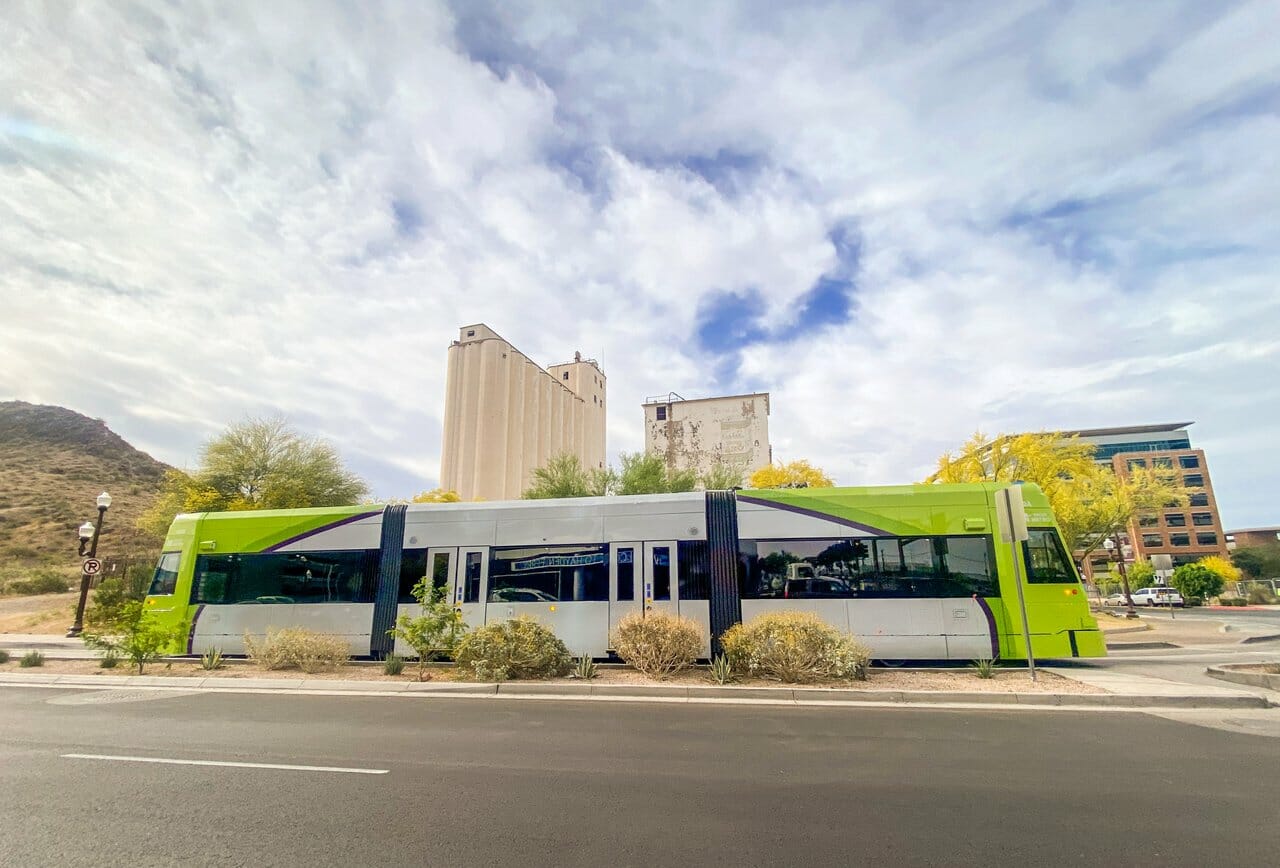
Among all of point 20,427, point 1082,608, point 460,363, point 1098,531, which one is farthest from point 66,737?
point 20,427

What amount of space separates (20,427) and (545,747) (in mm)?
106728

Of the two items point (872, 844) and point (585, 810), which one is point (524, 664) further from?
point (872, 844)

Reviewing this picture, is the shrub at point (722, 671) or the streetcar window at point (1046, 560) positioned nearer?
the shrub at point (722, 671)

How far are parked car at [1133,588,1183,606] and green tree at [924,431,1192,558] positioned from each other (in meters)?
23.8

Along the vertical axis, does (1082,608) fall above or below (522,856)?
above

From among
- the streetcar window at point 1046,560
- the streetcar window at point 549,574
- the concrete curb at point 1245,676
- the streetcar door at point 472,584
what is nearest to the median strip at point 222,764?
the streetcar door at point 472,584

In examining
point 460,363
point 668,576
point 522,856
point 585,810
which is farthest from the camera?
point 460,363

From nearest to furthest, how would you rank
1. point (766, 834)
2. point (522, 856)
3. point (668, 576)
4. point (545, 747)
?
1. point (522, 856)
2. point (766, 834)
3. point (545, 747)
4. point (668, 576)

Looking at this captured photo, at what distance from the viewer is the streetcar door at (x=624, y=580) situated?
1322 cm

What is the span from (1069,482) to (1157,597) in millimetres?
31242

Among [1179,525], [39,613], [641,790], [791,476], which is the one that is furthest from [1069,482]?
[1179,525]

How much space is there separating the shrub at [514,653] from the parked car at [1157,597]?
51.9 m

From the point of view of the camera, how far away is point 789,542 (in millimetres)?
13156

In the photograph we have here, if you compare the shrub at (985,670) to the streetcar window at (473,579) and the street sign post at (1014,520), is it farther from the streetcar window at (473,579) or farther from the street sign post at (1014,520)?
the streetcar window at (473,579)
